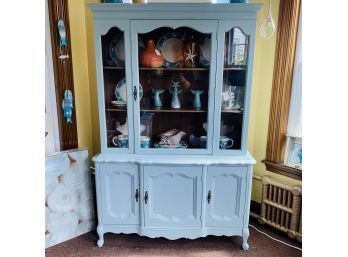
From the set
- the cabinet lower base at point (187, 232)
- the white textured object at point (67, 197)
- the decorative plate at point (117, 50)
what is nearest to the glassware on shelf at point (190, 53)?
the decorative plate at point (117, 50)

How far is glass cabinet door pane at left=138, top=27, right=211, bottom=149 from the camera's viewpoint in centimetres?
181

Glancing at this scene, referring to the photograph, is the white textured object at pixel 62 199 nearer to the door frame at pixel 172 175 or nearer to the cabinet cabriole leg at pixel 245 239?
the door frame at pixel 172 175

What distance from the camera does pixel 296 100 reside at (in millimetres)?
1982

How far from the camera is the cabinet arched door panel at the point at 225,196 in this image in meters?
1.80

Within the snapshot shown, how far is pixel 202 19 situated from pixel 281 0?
74 cm

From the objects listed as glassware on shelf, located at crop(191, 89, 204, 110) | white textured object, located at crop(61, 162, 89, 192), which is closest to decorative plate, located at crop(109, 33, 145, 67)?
glassware on shelf, located at crop(191, 89, 204, 110)

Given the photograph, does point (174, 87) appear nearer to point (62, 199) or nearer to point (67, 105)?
point (67, 105)

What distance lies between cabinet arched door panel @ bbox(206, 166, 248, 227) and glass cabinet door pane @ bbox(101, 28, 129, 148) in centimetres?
71

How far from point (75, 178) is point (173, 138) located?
843 millimetres

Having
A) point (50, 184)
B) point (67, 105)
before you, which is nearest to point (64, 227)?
point (50, 184)

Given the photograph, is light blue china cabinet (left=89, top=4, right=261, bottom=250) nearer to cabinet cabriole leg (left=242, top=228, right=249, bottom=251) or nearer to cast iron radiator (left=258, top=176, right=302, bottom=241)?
cabinet cabriole leg (left=242, top=228, right=249, bottom=251)
